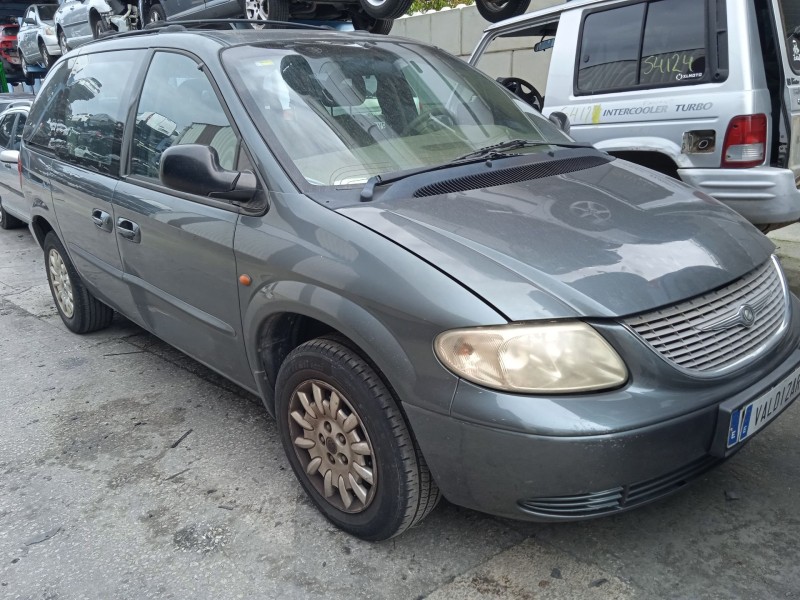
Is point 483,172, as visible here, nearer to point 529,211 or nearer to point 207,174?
point 529,211

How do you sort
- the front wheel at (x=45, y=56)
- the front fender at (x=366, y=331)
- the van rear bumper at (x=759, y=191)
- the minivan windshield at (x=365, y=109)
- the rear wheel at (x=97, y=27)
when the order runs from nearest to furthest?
the front fender at (x=366, y=331), the minivan windshield at (x=365, y=109), the van rear bumper at (x=759, y=191), the rear wheel at (x=97, y=27), the front wheel at (x=45, y=56)

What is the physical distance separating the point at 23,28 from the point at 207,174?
17723 mm

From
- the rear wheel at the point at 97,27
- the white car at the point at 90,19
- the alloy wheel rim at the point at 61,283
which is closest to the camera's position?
the alloy wheel rim at the point at 61,283

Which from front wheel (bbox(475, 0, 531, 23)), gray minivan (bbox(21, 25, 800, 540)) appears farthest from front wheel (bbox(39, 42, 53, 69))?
gray minivan (bbox(21, 25, 800, 540))

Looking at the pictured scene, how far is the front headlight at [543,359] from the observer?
6.23ft

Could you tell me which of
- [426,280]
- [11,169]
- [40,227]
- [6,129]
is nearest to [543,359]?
[426,280]

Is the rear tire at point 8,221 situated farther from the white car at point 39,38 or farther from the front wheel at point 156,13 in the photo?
the white car at point 39,38

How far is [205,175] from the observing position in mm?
2510

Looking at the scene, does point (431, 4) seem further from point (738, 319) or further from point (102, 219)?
point (738, 319)

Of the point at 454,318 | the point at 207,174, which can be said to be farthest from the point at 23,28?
the point at 454,318

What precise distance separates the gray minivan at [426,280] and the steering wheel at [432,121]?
0.06 feet

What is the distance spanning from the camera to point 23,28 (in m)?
16.8

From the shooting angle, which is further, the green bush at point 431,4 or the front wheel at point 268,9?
the green bush at point 431,4

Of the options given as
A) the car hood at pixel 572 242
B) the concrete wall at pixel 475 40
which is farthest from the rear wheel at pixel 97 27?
the car hood at pixel 572 242
